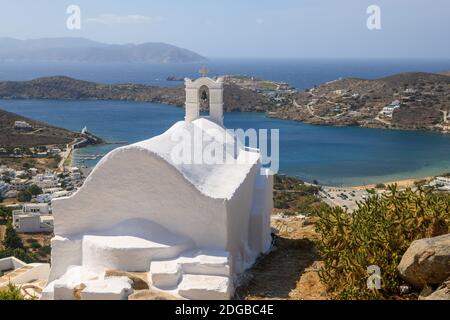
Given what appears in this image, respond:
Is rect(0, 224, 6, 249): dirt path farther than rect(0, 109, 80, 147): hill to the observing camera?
No

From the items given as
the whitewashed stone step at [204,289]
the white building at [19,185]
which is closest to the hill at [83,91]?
the white building at [19,185]

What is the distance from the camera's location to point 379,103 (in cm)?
9562

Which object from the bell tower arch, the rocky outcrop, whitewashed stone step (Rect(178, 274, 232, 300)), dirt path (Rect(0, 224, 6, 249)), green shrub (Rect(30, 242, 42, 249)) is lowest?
green shrub (Rect(30, 242, 42, 249))

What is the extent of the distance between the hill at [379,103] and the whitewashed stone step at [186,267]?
77677 millimetres

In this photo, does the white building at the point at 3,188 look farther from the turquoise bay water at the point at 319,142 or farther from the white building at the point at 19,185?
the turquoise bay water at the point at 319,142

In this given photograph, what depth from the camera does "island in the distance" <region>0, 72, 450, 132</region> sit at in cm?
8688

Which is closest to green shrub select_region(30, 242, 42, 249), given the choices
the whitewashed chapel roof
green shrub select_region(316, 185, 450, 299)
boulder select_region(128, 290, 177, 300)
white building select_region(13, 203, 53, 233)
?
white building select_region(13, 203, 53, 233)

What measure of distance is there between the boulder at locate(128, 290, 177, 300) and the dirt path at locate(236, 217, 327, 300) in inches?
65.5

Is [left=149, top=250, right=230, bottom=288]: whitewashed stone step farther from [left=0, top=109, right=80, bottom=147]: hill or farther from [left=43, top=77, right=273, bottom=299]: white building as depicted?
[left=0, top=109, right=80, bottom=147]: hill

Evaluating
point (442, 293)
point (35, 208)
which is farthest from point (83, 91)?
point (442, 293)

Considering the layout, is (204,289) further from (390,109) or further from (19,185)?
(390,109)

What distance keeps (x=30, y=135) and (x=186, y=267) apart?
7000 centimetres

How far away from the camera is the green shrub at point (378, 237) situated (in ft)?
29.4
